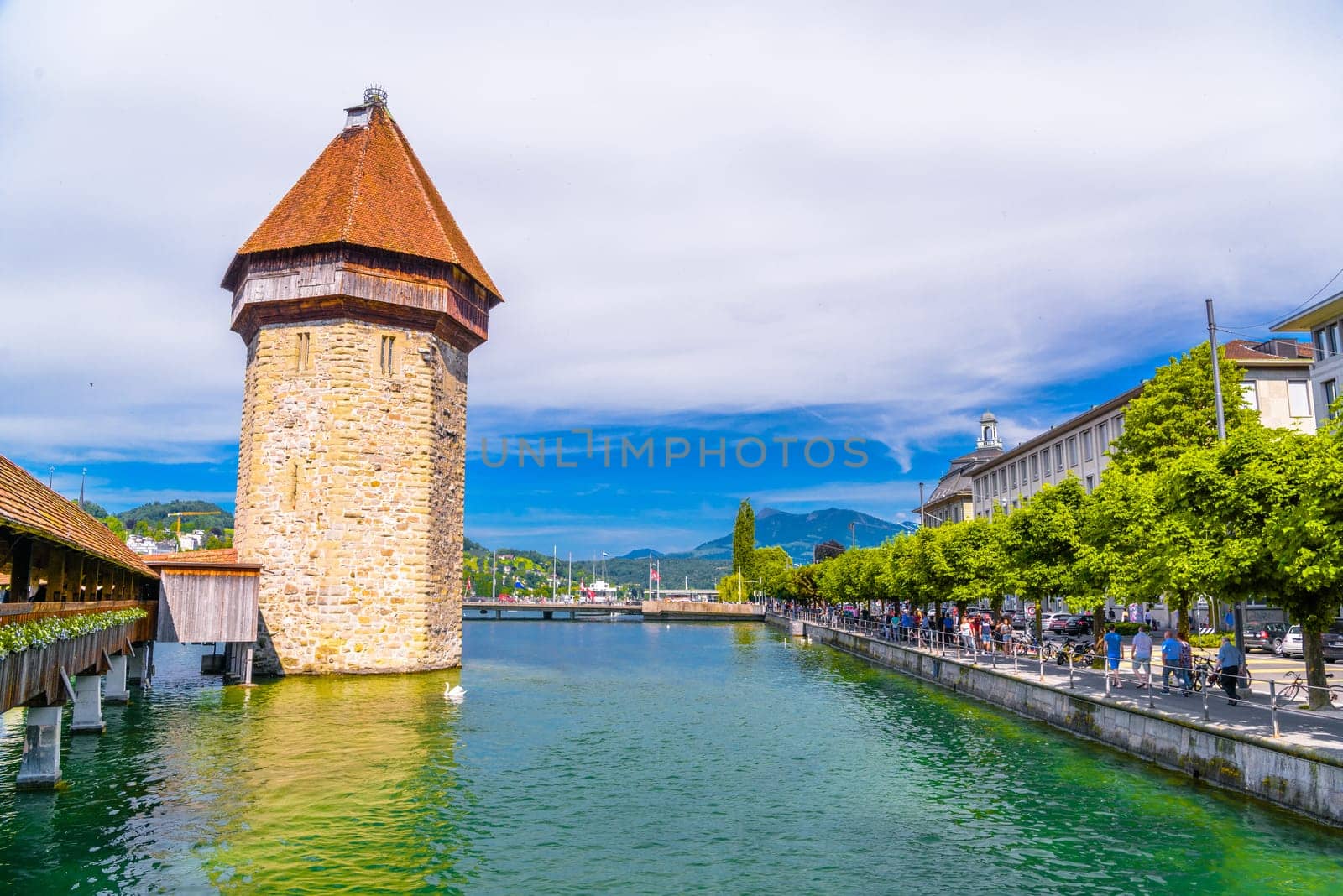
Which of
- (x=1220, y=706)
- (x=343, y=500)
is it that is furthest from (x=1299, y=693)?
(x=343, y=500)

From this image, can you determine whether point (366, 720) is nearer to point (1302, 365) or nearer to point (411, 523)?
point (411, 523)

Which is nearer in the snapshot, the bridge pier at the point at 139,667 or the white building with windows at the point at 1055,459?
the bridge pier at the point at 139,667

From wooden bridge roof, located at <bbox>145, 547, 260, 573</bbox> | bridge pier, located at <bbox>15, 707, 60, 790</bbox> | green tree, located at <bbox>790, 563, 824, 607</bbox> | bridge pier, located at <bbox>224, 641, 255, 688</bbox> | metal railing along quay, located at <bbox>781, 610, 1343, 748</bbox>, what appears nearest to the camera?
bridge pier, located at <bbox>15, 707, 60, 790</bbox>

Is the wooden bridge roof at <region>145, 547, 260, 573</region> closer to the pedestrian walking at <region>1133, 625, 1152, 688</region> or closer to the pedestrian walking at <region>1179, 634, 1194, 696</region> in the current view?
the pedestrian walking at <region>1133, 625, 1152, 688</region>

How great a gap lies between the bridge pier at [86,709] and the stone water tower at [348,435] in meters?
11.0

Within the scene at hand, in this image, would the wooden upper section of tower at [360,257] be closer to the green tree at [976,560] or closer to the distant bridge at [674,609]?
the green tree at [976,560]

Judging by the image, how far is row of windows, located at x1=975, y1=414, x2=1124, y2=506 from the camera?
6340 cm

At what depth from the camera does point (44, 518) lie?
14.6m

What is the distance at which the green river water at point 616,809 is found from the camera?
12734 mm

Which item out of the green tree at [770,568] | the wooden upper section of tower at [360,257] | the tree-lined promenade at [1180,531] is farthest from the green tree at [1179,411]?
the green tree at [770,568]

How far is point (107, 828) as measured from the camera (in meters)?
14.4

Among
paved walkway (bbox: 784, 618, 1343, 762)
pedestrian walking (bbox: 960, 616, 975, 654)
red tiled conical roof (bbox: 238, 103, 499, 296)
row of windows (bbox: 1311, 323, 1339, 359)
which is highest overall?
red tiled conical roof (bbox: 238, 103, 499, 296)

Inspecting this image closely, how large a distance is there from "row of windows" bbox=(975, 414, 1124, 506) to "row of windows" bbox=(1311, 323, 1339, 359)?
10.9m

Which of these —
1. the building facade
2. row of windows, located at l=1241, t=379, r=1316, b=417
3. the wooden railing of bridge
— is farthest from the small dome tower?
the wooden railing of bridge
